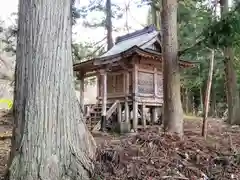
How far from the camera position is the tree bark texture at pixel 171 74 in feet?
21.4

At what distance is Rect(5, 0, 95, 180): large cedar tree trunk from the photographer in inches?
136

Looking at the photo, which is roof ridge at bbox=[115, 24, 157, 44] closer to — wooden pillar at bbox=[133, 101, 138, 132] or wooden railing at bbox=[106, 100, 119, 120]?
wooden railing at bbox=[106, 100, 119, 120]

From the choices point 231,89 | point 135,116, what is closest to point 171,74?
point 135,116

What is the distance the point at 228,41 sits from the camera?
20.6ft

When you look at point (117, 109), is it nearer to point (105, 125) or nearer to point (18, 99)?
point (105, 125)

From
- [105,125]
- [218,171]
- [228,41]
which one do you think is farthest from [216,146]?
[105,125]

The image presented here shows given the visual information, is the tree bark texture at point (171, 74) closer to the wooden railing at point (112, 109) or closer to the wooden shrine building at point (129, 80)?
the wooden shrine building at point (129, 80)

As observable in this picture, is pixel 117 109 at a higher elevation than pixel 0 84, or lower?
lower

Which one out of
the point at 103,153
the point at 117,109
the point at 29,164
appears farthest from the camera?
the point at 117,109

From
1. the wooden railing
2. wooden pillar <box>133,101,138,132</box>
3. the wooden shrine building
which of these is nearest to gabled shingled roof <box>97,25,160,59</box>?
the wooden shrine building

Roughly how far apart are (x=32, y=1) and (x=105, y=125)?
894 cm

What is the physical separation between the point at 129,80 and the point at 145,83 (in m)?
0.71

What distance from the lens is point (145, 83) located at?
510 inches

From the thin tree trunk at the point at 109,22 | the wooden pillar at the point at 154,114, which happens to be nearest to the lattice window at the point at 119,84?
the wooden pillar at the point at 154,114
